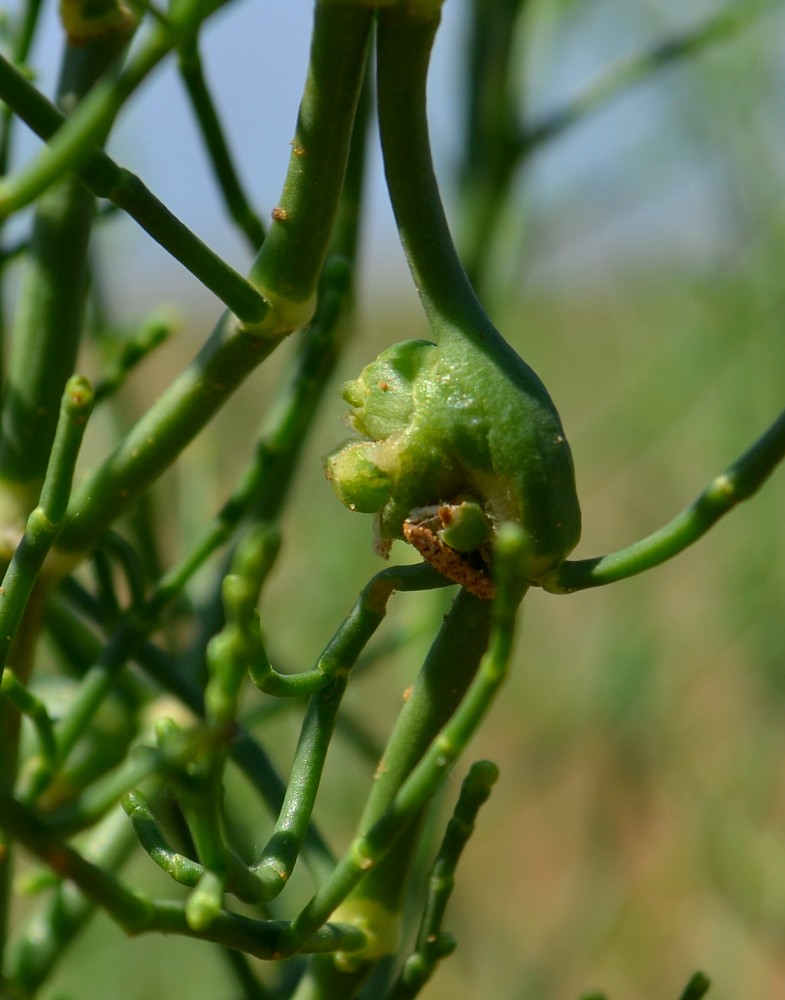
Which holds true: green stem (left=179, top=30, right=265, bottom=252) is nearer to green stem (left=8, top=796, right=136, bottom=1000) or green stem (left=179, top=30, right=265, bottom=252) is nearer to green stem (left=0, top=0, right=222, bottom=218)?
green stem (left=0, top=0, right=222, bottom=218)

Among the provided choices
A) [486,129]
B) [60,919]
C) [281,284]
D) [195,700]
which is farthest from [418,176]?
[486,129]

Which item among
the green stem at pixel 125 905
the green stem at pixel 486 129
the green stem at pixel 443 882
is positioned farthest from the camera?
the green stem at pixel 486 129

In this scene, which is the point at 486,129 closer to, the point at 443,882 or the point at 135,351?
the point at 135,351

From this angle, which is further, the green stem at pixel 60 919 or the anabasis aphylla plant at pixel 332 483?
the green stem at pixel 60 919

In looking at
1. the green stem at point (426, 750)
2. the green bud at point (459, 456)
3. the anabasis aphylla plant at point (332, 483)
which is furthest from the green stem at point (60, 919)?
the green bud at point (459, 456)

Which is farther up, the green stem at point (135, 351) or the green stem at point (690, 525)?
the green stem at point (135, 351)

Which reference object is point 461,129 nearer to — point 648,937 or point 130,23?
point 130,23

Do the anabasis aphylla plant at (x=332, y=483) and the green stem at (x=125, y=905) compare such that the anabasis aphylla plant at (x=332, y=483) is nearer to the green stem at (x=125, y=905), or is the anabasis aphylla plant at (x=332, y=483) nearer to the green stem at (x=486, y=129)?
the green stem at (x=125, y=905)

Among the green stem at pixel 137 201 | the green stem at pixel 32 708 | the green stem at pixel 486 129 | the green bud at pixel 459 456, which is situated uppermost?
the green stem at pixel 486 129

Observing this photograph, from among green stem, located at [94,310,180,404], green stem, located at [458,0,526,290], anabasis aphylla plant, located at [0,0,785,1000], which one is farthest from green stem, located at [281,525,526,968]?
green stem, located at [458,0,526,290]
